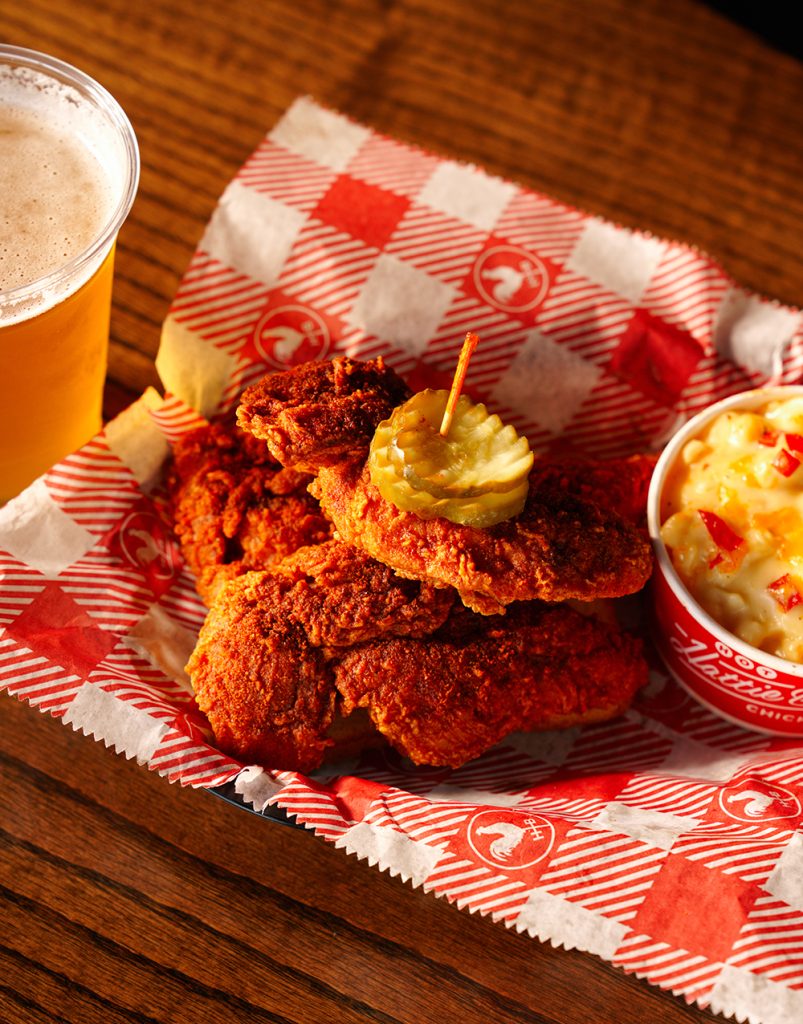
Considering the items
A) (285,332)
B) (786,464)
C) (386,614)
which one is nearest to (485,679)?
(386,614)

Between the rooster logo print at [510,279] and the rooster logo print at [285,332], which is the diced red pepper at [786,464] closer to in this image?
the rooster logo print at [510,279]

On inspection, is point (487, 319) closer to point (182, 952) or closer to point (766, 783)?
point (766, 783)

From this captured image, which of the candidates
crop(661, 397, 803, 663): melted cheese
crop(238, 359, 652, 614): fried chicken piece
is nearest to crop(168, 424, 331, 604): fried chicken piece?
crop(238, 359, 652, 614): fried chicken piece

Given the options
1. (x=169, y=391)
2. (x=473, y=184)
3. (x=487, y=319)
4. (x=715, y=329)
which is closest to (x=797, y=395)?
(x=715, y=329)

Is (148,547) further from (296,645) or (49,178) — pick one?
(49,178)

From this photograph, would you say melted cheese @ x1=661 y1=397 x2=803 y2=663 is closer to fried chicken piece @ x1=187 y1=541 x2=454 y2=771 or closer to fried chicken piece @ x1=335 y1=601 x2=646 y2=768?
fried chicken piece @ x1=335 y1=601 x2=646 y2=768
